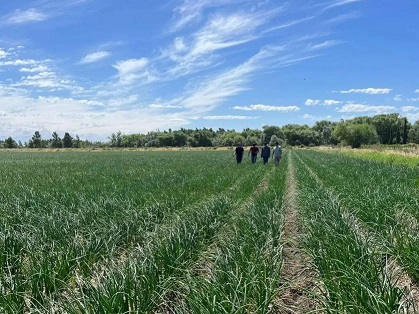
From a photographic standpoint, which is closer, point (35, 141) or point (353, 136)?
point (353, 136)

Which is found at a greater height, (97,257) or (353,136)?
(353,136)

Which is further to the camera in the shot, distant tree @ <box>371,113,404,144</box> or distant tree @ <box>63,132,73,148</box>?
distant tree @ <box>63,132,73,148</box>

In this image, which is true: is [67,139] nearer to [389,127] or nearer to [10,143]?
[10,143]

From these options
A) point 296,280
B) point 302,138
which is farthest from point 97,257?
point 302,138

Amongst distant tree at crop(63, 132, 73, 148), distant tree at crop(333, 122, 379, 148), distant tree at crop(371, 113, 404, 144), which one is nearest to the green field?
distant tree at crop(333, 122, 379, 148)

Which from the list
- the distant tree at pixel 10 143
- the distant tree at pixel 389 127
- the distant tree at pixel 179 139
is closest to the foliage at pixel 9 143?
the distant tree at pixel 10 143

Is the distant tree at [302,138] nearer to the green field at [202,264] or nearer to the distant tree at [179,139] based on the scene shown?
the distant tree at [179,139]

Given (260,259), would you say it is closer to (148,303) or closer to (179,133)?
(148,303)

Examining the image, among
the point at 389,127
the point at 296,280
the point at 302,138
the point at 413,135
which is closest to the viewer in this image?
the point at 296,280

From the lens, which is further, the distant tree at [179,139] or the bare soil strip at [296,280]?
the distant tree at [179,139]

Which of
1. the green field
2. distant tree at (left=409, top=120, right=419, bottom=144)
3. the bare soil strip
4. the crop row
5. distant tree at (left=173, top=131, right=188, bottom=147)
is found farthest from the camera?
distant tree at (left=173, top=131, right=188, bottom=147)

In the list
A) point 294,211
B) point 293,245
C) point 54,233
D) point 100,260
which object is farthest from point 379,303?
point 294,211

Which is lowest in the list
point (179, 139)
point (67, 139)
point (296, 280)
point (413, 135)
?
point (296, 280)

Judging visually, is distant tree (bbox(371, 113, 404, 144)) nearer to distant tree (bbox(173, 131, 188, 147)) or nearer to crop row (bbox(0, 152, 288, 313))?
distant tree (bbox(173, 131, 188, 147))
